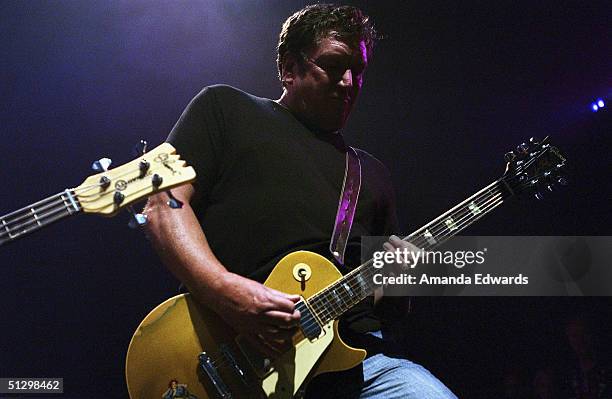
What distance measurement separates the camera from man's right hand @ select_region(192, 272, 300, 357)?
5.41 feet

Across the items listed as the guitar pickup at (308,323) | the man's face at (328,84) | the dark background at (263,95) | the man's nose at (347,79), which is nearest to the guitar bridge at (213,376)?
the guitar pickup at (308,323)

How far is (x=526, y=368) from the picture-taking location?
14.3 ft

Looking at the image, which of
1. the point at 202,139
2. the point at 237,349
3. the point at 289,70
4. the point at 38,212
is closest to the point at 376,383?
the point at 237,349

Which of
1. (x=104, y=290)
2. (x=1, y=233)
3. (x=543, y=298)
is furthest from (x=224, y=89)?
(x=543, y=298)

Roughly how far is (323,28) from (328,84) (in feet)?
0.87

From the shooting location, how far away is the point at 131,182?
1.69 metres

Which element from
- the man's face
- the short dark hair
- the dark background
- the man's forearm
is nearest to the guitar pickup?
the man's forearm

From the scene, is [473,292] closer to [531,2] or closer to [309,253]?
[531,2]

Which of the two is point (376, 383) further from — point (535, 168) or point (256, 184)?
point (535, 168)

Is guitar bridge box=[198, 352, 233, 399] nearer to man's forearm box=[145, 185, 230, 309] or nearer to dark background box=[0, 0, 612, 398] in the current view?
man's forearm box=[145, 185, 230, 309]

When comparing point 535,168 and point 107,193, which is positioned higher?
point 107,193

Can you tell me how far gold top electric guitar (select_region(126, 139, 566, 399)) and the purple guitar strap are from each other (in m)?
0.14

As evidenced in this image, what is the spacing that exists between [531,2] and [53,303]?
3640 mm

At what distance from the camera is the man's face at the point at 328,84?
2359mm
